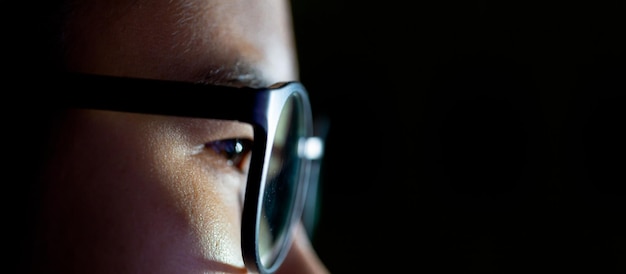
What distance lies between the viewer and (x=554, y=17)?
1.89 metres

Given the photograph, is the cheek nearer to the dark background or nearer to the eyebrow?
the eyebrow

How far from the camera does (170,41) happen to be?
1.81 feet

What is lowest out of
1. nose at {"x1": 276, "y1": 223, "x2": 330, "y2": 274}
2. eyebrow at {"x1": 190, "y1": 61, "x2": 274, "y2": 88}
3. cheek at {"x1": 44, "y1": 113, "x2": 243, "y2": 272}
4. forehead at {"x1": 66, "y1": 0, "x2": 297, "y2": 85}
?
nose at {"x1": 276, "y1": 223, "x2": 330, "y2": 274}

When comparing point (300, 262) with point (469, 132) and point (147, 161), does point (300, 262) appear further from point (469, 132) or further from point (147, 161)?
point (469, 132)

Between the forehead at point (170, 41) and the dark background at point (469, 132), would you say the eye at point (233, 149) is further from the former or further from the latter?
the dark background at point (469, 132)

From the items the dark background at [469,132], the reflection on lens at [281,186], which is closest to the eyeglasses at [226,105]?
the reflection on lens at [281,186]

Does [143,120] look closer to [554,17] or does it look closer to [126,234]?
[126,234]

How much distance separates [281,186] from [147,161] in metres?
0.20

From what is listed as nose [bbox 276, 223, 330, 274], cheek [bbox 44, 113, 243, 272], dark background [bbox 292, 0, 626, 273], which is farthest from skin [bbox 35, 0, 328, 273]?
dark background [bbox 292, 0, 626, 273]

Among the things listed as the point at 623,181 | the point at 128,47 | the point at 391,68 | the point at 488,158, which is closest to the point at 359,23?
the point at 391,68

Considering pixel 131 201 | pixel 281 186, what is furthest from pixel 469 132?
pixel 131 201

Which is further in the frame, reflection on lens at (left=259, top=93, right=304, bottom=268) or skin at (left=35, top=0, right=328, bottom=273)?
reflection on lens at (left=259, top=93, right=304, bottom=268)

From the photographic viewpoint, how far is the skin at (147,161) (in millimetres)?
504

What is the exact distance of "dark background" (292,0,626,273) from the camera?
1875 millimetres
